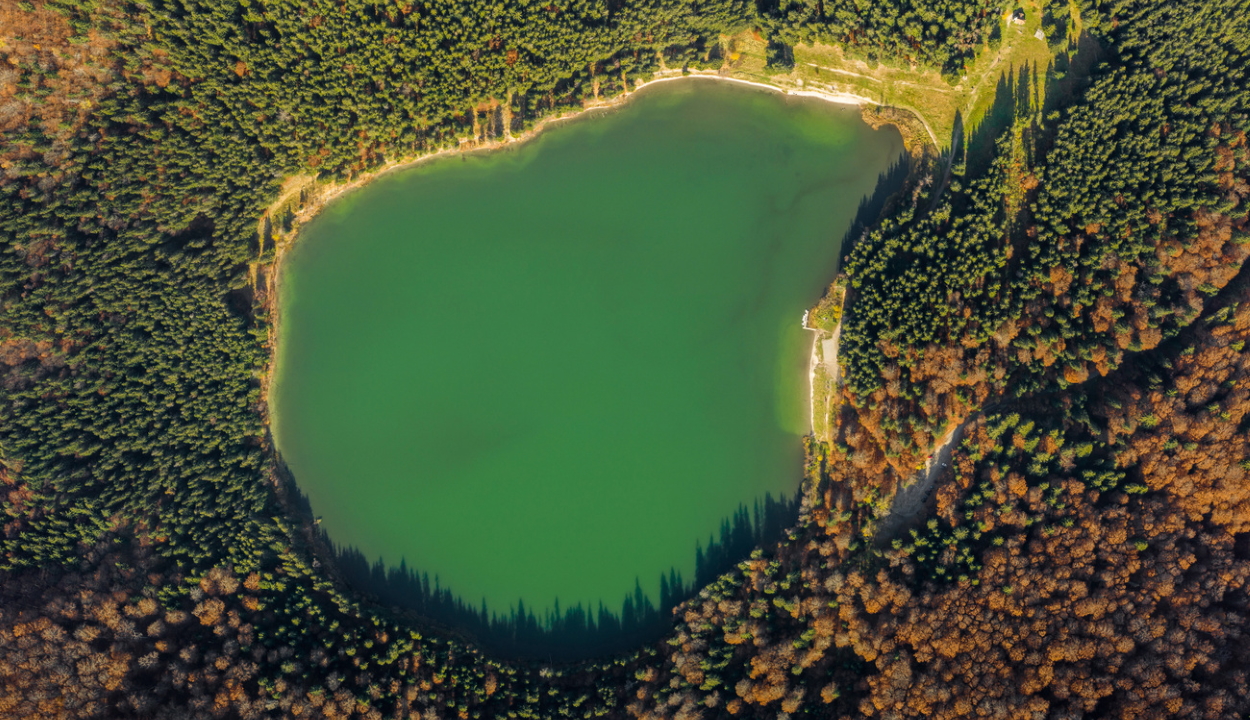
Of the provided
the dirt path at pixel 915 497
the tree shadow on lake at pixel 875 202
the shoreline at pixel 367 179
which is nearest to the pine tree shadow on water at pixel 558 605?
the dirt path at pixel 915 497

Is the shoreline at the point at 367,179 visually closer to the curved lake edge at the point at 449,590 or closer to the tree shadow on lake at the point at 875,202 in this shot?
the curved lake edge at the point at 449,590

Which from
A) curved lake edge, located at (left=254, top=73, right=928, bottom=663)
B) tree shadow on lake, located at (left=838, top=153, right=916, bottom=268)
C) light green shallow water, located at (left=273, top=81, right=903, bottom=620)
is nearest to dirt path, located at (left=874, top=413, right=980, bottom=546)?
curved lake edge, located at (left=254, top=73, right=928, bottom=663)

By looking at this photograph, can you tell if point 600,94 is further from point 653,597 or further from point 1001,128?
point 653,597

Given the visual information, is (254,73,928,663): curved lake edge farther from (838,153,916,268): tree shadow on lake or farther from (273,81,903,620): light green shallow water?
(273,81,903,620): light green shallow water

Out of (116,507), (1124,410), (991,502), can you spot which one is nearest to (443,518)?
(116,507)

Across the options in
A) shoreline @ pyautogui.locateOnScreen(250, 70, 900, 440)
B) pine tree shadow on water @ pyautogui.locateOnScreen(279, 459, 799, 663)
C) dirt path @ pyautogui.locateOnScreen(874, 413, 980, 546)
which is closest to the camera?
dirt path @ pyautogui.locateOnScreen(874, 413, 980, 546)

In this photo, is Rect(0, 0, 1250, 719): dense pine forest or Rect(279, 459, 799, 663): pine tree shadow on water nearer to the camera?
Rect(0, 0, 1250, 719): dense pine forest

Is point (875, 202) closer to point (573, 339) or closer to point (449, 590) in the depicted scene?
point (573, 339)
